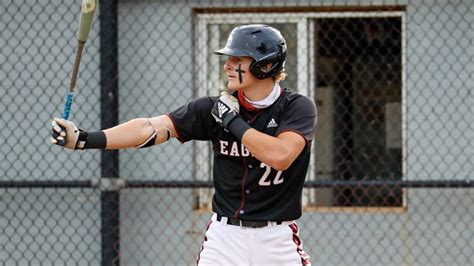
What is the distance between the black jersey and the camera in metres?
4.84

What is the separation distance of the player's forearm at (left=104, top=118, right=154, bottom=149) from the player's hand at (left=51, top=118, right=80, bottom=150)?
0.77 ft

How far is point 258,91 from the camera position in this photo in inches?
193

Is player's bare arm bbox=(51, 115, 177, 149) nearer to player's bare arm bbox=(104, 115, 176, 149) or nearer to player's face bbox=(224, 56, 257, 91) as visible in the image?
player's bare arm bbox=(104, 115, 176, 149)

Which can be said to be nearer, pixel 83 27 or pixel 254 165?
pixel 83 27

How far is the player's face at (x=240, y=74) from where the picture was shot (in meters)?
4.82

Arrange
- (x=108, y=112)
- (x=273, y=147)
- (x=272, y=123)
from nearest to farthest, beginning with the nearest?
(x=273, y=147) < (x=272, y=123) < (x=108, y=112)

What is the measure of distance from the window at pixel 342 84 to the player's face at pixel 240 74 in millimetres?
2249

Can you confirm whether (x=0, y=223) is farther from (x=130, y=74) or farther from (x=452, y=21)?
(x=452, y=21)

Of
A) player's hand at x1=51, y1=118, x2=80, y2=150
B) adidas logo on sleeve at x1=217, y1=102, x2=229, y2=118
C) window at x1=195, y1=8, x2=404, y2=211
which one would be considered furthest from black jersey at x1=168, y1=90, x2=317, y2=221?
window at x1=195, y1=8, x2=404, y2=211

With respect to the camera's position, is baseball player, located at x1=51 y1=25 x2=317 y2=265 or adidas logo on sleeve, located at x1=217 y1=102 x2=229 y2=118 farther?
baseball player, located at x1=51 y1=25 x2=317 y2=265

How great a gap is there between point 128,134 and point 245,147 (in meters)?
0.56

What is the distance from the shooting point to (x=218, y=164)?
4988 mm

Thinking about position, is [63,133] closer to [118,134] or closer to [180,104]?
[118,134]

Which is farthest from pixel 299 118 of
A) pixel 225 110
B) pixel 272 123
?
pixel 225 110
